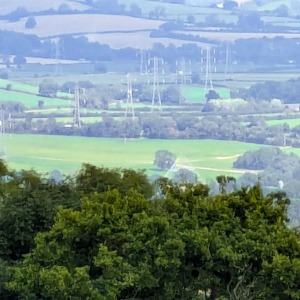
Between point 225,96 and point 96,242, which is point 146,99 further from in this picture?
point 96,242

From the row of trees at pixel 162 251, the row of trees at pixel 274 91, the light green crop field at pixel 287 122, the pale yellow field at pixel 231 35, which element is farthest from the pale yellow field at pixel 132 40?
the row of trees at pixel 162 251

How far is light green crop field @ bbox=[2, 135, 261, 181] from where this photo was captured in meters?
36.0

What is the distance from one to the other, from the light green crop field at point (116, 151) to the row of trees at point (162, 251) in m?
23.3

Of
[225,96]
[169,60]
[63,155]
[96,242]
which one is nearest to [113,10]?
[169,60]

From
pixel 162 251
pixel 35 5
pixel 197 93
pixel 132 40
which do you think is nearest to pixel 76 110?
pixel 197 93

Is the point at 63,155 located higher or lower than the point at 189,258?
lower

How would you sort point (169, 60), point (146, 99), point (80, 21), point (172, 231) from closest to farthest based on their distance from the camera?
point (172, 231), point (146, 99), point (169, 60), point (80, 21)

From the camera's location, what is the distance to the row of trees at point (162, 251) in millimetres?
9852

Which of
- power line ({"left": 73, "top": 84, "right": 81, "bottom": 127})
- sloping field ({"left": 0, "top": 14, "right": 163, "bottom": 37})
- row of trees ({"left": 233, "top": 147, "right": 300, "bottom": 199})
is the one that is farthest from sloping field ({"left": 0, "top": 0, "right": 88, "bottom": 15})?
row of trees ({"left": 233, "top": 147, "right": 300, "bottom": 199})

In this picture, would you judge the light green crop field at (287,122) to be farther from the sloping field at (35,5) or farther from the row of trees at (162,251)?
the row of trees at (162,251)

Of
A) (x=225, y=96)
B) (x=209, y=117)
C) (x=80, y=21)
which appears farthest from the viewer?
(x=80, y=21)

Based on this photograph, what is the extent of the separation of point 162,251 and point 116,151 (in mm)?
29358

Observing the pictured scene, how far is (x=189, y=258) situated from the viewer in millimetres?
10180

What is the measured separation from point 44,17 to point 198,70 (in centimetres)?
1010
